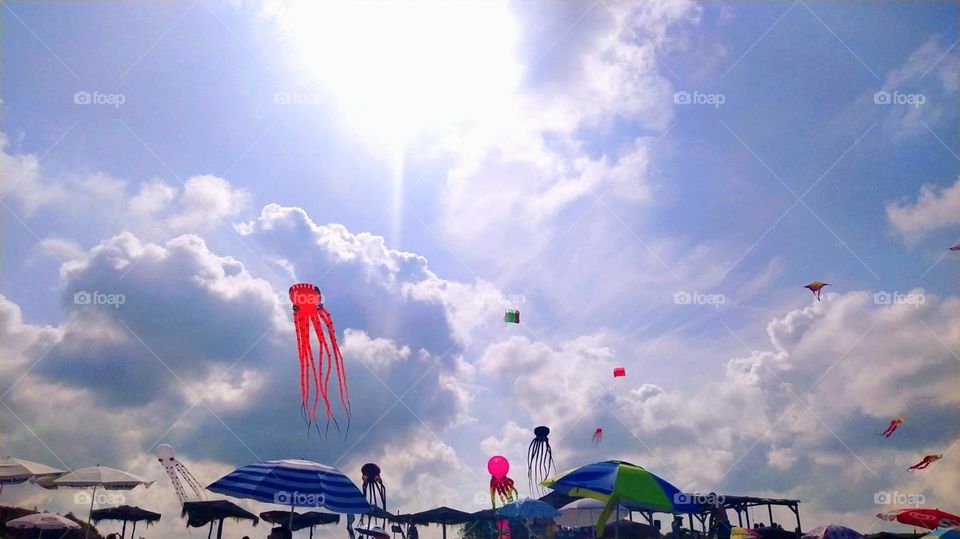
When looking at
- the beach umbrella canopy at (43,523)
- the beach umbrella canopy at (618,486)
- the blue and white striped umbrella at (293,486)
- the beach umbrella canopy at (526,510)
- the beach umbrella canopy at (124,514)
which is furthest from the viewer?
the beach umbrella canopy at (526,510)

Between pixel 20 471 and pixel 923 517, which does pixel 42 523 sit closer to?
pixel 20 471

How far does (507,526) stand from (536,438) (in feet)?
14.8

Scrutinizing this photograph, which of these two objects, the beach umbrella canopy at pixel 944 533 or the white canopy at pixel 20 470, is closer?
the beach umbrella canopy at pixel 944 533

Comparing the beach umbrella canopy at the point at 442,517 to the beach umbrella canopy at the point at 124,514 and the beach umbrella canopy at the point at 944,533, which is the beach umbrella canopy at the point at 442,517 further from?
the beach umbrella canopy at the point at 944,533

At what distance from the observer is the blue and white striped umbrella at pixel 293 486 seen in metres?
12.7

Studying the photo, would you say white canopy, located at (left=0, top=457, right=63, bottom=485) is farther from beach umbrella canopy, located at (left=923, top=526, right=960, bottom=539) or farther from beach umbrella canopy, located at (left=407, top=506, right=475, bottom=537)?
beach umbrella canopy, located at (left=923, top=526, right=960, bottom=539)

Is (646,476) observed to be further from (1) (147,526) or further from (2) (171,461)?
(1) (147,526)

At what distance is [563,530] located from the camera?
97.2 feet

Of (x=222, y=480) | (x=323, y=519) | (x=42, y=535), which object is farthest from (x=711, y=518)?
(x=42, y=535)

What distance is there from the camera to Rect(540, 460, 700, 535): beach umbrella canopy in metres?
14.6

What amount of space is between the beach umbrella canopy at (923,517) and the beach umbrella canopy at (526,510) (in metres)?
11.1

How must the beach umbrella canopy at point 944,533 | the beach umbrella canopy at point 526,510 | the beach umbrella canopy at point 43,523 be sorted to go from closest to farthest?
1. the beach umbrella canopy at point 944,533
2. the beach umbrella canopy at point 43,523
3. the beach umbrella canopy at point 526,510

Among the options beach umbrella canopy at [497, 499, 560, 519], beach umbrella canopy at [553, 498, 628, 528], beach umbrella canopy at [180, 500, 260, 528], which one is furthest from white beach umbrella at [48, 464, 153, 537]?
beach umbrella canopy at [553, 498, 628, 528]

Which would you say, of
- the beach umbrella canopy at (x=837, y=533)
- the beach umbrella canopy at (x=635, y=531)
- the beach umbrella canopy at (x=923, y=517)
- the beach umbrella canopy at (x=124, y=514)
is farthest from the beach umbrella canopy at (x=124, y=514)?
the beach umbrella canopy at (x=923, y=517)
